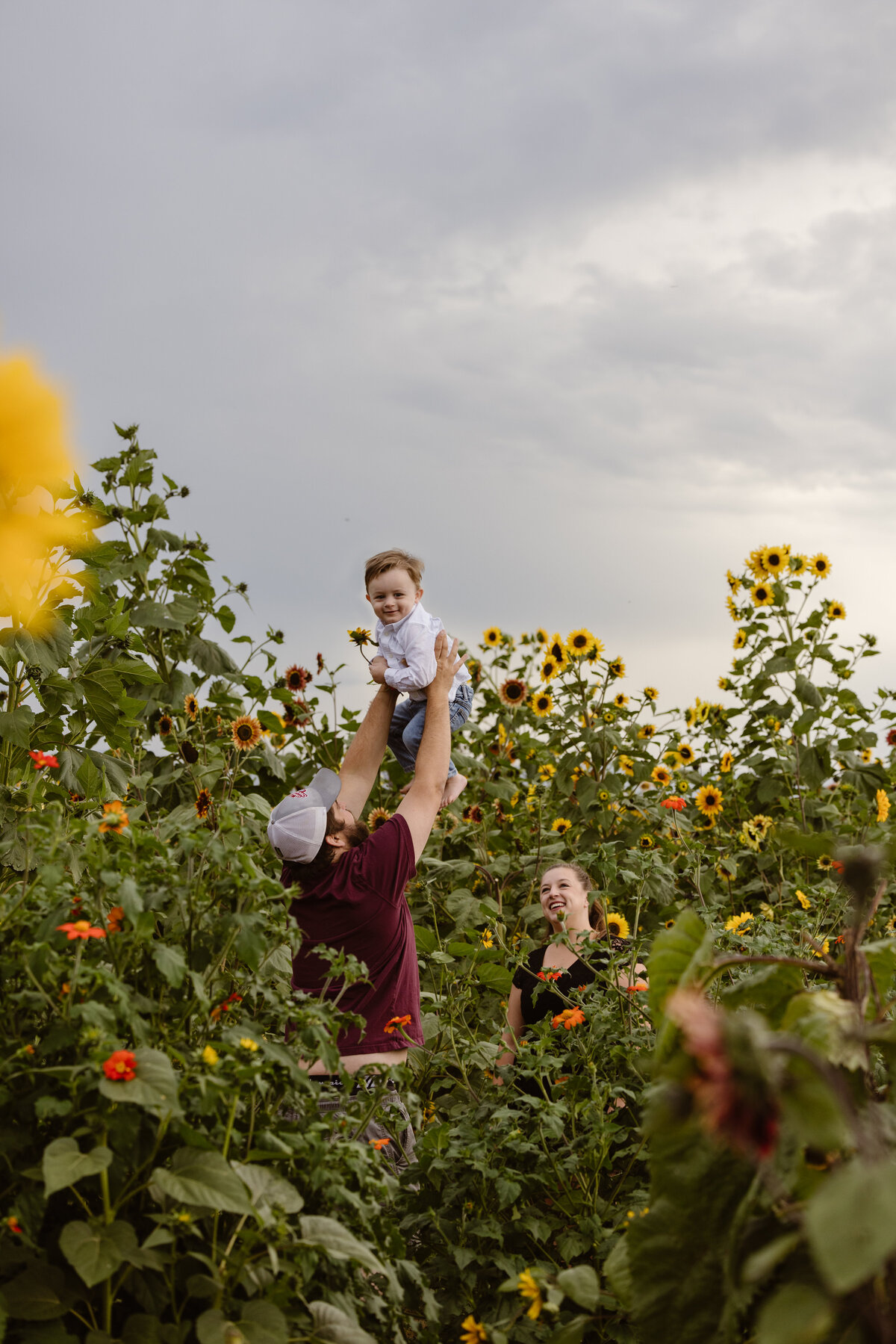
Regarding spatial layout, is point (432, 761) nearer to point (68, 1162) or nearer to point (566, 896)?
point (566, 896)

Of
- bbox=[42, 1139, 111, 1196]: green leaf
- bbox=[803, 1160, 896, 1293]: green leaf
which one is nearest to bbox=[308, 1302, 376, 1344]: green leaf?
bbox=[42, 1139, 111, 1196]: green leaf

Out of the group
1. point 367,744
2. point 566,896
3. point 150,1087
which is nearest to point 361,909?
point 367,744

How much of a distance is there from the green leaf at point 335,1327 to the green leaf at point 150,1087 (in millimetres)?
354

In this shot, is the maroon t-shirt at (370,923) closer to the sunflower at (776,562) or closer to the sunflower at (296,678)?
the sunflower at (296,678)

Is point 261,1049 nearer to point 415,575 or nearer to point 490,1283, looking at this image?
point 490,1283

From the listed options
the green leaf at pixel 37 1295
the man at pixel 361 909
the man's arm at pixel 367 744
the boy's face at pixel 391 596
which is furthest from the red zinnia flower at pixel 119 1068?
the boy's face at pixel 391 596

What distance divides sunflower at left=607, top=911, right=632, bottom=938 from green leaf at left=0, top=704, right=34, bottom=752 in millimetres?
1820

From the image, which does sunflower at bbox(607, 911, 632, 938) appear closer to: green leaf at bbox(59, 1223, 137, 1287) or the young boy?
the young boy

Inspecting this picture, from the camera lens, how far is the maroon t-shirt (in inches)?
108

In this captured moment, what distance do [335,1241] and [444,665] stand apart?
2.12m

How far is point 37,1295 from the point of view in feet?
4.69

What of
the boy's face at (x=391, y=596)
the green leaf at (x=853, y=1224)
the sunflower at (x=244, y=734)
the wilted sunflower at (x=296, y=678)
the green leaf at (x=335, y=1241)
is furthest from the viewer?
the wilted sunflower at (x=296, y=678)

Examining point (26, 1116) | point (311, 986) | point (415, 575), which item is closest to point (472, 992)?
point (311, 986)

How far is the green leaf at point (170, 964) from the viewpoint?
1.52 m
